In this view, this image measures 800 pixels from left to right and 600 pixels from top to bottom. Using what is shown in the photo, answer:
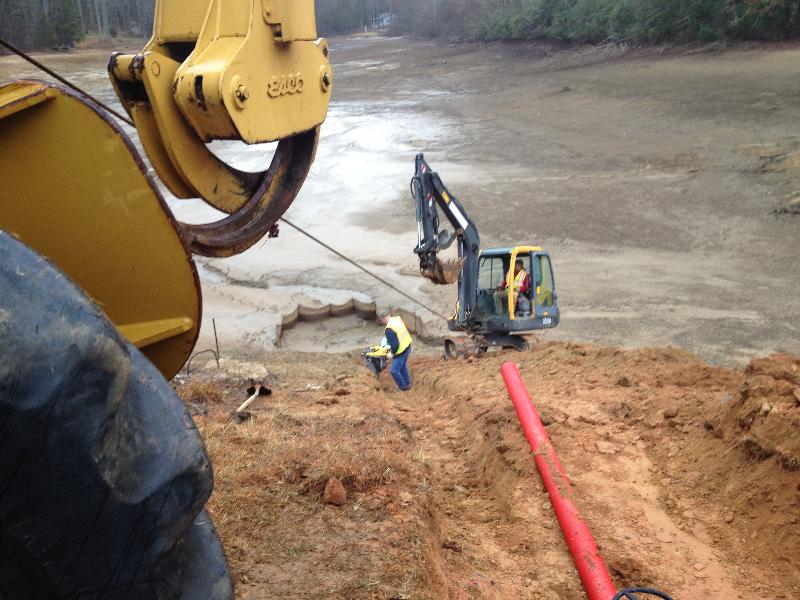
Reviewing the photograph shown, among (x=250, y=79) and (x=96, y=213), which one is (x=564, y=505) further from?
(x=96, y=213)

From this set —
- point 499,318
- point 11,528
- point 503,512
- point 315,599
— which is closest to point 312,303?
point 499,318

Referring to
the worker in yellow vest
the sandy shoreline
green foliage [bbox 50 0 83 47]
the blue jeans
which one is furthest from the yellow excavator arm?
green foliage [bbox 50 0 83 47]

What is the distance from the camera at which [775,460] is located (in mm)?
4750

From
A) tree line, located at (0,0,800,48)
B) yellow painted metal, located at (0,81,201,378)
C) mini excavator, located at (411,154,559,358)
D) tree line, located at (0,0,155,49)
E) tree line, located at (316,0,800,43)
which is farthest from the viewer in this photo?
tree line, located at (0,0,155,49)

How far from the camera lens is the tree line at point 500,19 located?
36875 mm

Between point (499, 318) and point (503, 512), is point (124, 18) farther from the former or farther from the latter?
point (503, 512)

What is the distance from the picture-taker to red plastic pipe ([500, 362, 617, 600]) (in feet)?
13.1

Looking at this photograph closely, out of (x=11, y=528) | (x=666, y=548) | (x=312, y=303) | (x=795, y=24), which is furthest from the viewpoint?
(x=795, y=24)

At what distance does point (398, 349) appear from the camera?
1101 centimetres

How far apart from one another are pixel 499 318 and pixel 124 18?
75.7m

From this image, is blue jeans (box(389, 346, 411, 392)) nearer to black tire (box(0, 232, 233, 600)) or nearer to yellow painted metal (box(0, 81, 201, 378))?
yellow painted metal (box(0, 81, 201, 378))

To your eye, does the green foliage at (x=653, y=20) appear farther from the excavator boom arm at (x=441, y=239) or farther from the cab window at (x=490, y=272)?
the excavator boom arm at (x=441, y=239)

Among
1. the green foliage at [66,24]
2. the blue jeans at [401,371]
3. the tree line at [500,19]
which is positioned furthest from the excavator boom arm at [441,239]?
the green foliage at [66,24]

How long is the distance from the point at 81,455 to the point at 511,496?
3.81 meters
